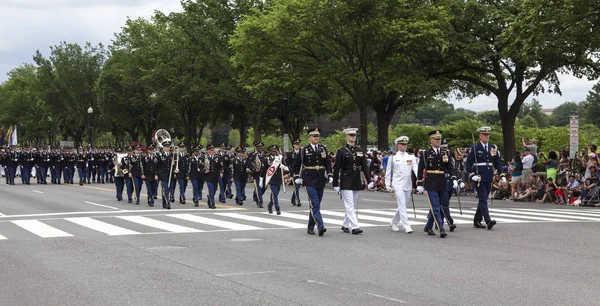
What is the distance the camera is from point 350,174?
1432cm

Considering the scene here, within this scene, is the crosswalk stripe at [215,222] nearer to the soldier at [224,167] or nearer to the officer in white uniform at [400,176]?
the officer in white uniform at [400,176]

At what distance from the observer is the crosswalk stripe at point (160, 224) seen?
1530 cm

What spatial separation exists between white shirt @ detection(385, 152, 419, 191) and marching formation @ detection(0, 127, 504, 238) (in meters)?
0.02

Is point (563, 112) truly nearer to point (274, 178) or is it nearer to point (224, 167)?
point (224, 167)

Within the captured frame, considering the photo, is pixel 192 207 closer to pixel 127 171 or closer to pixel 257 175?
pixel 257 175

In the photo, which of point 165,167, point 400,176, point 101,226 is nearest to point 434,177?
point 400,176

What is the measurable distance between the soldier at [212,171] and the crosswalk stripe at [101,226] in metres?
4.39

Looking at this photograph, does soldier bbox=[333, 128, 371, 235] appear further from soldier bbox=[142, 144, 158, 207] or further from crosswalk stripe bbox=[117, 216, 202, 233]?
soldier bbox=[142, 144, 158, 207]

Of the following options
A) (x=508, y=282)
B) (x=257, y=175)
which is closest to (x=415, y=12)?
(x=257, y=175)

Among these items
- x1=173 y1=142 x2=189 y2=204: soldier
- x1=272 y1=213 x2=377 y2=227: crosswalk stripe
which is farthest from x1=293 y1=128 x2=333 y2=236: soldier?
x1=173 y1=142 x2=189 y2=204: soldier

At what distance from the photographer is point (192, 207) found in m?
22.1

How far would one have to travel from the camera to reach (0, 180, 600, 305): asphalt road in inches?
331

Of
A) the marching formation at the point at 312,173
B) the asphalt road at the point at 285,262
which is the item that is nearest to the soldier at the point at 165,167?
the marching formation at the point at 312,173

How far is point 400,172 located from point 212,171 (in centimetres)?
902
